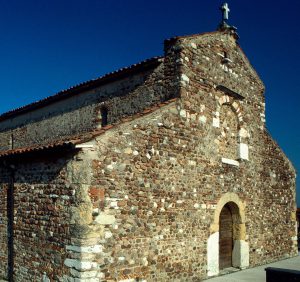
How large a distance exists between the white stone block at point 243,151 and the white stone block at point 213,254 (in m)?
2.82

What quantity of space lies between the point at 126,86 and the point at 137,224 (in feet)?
14.5

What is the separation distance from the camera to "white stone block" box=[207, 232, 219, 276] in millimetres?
9664

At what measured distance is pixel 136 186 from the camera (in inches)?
313

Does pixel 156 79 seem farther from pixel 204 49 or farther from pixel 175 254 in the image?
pixel 175 254

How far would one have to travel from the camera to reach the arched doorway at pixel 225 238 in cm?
1079

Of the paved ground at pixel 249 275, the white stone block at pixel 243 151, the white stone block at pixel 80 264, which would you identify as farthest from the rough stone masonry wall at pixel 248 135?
the white stone block at pixel 80 264

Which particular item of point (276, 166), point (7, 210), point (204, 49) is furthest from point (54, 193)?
point (276, 166)

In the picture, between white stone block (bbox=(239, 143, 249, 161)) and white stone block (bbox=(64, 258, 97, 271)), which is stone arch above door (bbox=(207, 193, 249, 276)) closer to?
white stone block (bbox=(239, 143, 249, 161))

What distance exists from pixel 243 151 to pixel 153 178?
4.44 meters

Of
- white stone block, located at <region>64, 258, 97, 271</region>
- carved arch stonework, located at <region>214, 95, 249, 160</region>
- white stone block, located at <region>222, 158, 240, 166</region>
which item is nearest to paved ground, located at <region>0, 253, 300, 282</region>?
white stone block, located at <region>222, 158, 240, 166</region>

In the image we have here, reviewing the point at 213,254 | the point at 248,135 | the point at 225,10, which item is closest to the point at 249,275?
the point at 213,254

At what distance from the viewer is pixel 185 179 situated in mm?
9250

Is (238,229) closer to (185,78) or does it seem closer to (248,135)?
(248,135)

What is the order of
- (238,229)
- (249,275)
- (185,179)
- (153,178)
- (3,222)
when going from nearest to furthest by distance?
1. (153,178)
2. (185,179)
3. (3,222)
4. (249,275)
5. (238,229)
